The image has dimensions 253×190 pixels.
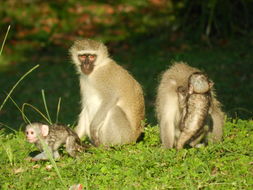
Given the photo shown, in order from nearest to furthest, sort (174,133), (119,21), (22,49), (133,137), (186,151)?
(186,151) → (174,133) → (133,137) → (22,49) → (119,21)

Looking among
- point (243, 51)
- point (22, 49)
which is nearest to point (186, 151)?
point (243, 51)

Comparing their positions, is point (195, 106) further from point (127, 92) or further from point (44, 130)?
point (44, 130)

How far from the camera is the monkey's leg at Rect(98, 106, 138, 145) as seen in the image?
6.64 meters

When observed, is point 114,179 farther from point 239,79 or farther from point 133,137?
point 239,79

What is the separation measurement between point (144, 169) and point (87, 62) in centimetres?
203

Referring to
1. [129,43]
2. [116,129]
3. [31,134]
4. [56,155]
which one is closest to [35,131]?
[31,134]

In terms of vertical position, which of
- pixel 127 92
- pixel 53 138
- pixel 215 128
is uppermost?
pixel 127 92

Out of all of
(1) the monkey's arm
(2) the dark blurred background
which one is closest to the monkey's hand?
(1) the monkey's arm

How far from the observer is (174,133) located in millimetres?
6074

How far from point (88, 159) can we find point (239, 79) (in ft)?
20.1

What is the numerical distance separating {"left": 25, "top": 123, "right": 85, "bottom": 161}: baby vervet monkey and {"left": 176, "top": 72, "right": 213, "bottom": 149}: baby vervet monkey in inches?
46.3

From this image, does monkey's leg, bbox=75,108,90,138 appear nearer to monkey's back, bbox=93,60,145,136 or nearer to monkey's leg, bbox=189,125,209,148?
monkey's back, bbox=93,60,145,136

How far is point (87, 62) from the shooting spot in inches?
274

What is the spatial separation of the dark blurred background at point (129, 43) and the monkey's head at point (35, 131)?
3.02 metres
